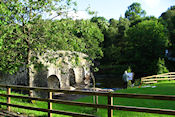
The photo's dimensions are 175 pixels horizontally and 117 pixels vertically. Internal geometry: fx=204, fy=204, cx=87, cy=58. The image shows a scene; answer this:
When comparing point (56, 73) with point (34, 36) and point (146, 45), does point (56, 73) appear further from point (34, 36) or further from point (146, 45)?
point (146, 45)

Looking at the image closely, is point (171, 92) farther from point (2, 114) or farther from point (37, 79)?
point (37, 79)

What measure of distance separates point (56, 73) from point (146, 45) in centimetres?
2436

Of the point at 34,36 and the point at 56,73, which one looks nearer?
the point at 34,36

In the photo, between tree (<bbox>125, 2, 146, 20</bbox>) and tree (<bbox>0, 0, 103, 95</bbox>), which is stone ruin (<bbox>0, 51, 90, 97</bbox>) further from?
tree (<bbox>125, 2, 146, 20</bbox>)

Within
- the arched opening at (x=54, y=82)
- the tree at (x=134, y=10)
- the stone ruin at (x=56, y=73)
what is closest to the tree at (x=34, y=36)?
the stone ruin at (x=56, y=73)

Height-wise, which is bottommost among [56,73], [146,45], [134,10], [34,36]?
[56,73]

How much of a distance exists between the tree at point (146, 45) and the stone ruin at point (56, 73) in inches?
482

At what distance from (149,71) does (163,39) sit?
26.5 feet

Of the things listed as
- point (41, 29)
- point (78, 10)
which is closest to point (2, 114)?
point (41, 29)

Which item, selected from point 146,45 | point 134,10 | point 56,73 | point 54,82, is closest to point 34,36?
point 56,73

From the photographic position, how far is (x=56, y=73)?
90.1ft

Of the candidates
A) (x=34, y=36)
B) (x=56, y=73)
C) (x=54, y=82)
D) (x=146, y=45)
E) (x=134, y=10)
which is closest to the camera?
(x=34, y=36)

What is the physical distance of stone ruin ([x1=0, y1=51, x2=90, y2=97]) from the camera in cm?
1185

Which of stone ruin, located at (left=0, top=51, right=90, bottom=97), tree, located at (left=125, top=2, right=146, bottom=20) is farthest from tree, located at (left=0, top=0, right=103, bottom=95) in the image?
tree, located at (left=125, top=2, right=146, bottom=20)
